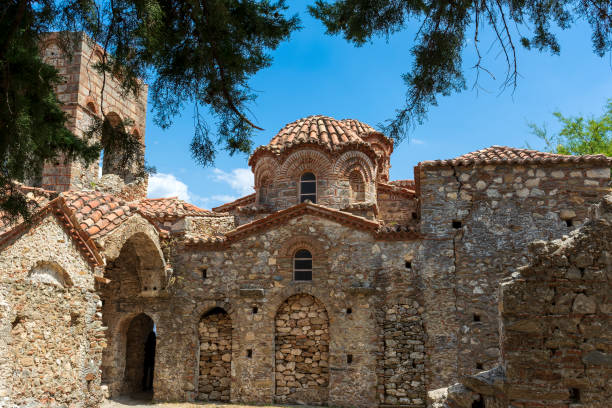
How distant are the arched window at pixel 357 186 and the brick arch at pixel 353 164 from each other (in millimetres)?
144

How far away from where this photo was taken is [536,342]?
5207 mm

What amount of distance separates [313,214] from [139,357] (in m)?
6.34

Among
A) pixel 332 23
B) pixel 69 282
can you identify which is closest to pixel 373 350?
pixel 69 282

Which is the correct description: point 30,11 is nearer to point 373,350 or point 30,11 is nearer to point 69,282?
point 69,282

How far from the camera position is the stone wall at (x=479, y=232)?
38.8ft

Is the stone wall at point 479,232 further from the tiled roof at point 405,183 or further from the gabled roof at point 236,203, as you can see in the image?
the gabled roof at point 236,203

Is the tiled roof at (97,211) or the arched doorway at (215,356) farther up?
the tiled roof at (97,211)

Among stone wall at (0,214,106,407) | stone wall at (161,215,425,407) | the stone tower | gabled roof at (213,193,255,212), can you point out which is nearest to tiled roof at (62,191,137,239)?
stone wall at (0,214,106,407)

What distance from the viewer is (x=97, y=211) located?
1157 cm

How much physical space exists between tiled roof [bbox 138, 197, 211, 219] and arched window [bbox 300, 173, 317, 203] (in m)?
2.81

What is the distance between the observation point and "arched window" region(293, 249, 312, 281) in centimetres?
1342

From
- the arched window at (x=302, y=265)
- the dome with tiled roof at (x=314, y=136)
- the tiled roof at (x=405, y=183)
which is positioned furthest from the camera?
the tiled roof at (x=405, y=183)

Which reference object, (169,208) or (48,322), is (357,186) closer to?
(169,208)

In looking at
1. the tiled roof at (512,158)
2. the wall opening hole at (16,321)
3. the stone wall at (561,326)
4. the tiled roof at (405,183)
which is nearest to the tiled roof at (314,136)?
the tiled roof at (512,158)
